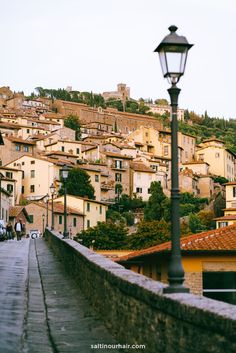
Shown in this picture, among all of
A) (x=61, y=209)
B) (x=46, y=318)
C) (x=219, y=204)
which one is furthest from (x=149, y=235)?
(x=46, y=318)

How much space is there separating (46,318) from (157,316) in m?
5.45

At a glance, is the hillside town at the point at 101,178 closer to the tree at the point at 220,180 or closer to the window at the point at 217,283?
the tree at the point at 220,180

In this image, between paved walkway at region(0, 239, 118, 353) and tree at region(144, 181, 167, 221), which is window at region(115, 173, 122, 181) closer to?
tree at region(144, 181, 167, 221)

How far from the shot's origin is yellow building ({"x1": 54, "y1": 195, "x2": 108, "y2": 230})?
291ft

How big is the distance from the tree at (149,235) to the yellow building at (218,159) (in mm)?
78145

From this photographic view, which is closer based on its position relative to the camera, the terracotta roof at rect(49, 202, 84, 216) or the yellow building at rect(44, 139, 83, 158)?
the terracotta roof at rect(49, 202, 84, 216)

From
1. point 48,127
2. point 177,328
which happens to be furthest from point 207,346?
point 48,127

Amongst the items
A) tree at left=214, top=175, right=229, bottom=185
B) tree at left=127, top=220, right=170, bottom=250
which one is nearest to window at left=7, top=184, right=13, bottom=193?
tree at left=127, top=220, right=170, bottom=250

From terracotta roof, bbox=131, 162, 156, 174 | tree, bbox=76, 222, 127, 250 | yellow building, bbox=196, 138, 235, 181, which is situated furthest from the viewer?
yellow building, bbox=196, 138, 235, 181

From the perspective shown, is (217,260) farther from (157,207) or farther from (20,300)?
(157,207)

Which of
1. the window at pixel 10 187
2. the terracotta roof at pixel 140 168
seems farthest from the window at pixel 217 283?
the terracotta roof at pixel 140 168

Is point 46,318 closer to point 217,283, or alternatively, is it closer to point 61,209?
point 217,283

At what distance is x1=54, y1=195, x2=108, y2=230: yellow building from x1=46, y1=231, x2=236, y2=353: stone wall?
254ft

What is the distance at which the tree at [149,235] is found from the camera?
66.2 metres
